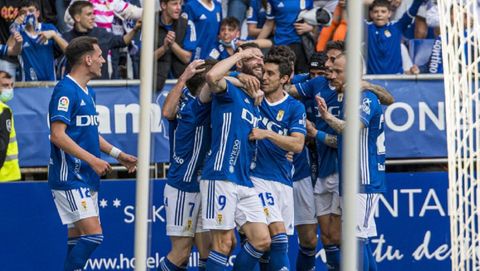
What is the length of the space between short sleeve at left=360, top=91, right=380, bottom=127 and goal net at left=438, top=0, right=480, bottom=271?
60 centimetres

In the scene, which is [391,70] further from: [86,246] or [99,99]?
[86,246]

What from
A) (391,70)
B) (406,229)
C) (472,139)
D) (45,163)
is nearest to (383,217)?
(406,229)

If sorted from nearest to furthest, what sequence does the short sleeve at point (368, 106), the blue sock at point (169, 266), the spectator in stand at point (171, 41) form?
the blue sock at point (169, 266)
the short sleeve at point (368, 106)
the spectator in stand at point (171, 41)

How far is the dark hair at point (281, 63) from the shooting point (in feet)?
32.6

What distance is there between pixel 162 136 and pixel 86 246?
2.41m

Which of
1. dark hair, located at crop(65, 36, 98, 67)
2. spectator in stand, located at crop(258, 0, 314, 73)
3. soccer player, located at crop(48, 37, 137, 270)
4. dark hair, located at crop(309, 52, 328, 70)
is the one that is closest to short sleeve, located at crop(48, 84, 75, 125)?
soccer player, located at crop(48, 37, 137, 270)

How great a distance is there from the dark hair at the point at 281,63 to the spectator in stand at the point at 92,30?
288 cm

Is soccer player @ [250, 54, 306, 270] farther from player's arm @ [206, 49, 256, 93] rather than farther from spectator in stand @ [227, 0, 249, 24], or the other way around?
spectator in stand @ [227, 0, 249, 24]

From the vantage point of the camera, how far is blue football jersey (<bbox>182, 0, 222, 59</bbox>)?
12.7 meters

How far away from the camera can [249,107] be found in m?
9.48

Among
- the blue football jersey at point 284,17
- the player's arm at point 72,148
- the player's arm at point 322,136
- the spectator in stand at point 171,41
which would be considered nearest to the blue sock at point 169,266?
the player's arm at point 72,148

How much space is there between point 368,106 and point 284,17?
3029mm

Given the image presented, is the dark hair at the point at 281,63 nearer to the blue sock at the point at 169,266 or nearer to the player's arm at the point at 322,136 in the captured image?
the player's arm at the point at 322,136

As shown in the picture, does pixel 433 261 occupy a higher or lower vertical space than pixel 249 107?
lower
